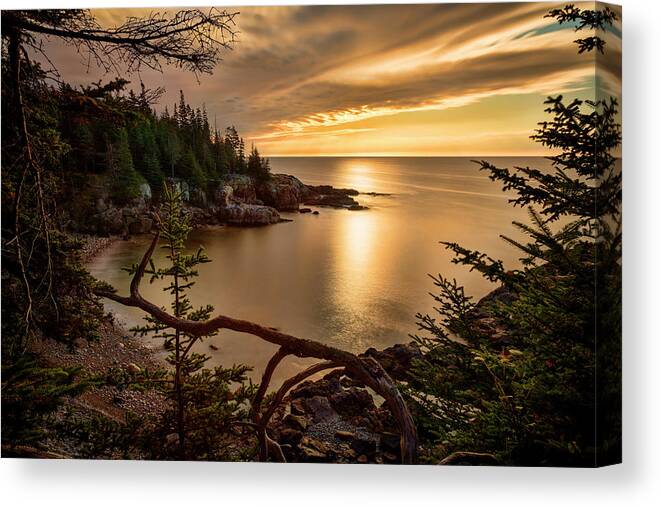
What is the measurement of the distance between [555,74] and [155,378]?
97.6 inches

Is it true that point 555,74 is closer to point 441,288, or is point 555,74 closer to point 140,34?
point 441,288

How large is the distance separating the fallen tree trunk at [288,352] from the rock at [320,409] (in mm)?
139

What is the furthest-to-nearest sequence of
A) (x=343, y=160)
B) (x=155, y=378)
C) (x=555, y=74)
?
1. (x=343, y=160)
2. (x=155, y=378)
3. (x=555, y=74)

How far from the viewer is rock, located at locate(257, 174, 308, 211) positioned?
125 inches

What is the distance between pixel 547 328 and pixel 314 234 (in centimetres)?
125

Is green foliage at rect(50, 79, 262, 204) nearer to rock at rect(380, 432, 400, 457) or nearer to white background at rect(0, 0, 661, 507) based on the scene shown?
white background at rect(0, 0, 661, 507)

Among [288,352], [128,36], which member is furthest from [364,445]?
[128,36]

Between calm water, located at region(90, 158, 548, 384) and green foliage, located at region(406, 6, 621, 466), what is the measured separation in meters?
0.10

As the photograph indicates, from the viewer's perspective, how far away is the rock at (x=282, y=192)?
3170 mm

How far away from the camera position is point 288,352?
2.99 metres

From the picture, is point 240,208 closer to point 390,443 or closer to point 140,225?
point 140,225

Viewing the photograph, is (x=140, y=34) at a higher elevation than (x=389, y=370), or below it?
higher

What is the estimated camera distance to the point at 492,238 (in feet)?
9.55

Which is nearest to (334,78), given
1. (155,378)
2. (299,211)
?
(299,211)
